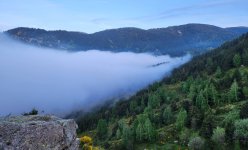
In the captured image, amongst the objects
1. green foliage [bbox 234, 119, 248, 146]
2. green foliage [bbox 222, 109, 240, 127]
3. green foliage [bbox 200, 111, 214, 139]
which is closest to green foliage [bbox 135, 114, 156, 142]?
green foliage [bbox 200, 111, 214, 139]

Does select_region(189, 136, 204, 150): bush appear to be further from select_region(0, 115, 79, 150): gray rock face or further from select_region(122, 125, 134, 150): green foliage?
select_region(0, 115, 79, 150): gray rock face

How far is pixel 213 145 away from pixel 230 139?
7331 mm

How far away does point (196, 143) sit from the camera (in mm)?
156375

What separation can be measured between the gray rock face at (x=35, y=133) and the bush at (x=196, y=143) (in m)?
130

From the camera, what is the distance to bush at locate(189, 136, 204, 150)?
156 metres

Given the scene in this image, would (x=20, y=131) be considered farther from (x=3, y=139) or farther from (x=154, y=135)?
(x=154, y=135)

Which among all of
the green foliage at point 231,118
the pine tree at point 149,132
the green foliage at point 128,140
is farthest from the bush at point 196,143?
the pine tree at point 149,132

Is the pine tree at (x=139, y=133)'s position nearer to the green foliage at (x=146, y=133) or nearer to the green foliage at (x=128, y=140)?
the green foliage at (x=146, y=133)

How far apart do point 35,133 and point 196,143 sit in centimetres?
13354

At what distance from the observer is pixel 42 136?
29.4m

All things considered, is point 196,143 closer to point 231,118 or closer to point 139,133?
point 231,118

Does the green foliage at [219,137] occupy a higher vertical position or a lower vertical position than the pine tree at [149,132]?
higher

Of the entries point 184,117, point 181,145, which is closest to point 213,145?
point 181,145

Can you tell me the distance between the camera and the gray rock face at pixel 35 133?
93.6 ft
